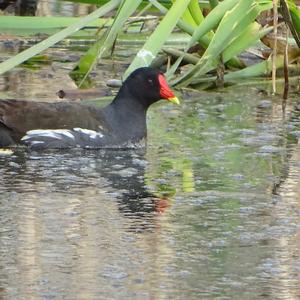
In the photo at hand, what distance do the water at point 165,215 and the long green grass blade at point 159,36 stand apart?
1.35ft

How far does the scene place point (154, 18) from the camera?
10242 millimetres

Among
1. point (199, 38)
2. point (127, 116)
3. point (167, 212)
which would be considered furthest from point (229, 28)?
point (167, 212)

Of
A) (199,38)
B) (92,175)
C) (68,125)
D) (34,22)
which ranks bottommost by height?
(92,175)

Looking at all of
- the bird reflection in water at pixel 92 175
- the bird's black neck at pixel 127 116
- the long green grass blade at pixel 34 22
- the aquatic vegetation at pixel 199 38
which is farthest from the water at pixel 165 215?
the long green grass blade at pixel 34 22

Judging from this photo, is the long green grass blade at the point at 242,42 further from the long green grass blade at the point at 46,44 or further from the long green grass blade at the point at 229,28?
the long green grass blade at the point at 46,44

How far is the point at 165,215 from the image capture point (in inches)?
253

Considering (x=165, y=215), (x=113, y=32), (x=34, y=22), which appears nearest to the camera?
(x=165, y=215)

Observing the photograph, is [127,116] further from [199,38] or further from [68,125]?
[199,38]

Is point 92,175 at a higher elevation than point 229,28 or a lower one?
lower

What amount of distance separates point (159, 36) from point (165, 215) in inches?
99.4

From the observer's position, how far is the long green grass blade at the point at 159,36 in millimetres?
8688

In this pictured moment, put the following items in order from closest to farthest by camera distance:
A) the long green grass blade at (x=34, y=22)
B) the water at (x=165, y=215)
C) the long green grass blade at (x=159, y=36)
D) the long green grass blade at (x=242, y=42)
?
the water at (x=165, y=215) < the long green grass blade at (x=159, y=36) < the long green grass blade at (x=242, y=42) < the long green grass blade at (x=34, y=22)

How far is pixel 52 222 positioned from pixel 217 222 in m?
0.76

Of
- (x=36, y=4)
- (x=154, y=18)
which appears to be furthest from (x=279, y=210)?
(x=36, y=4)
